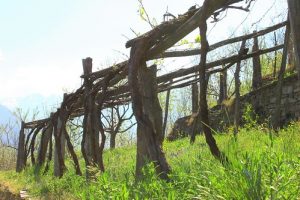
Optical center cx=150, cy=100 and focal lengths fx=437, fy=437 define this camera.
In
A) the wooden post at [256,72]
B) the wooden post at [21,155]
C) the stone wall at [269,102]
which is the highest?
the wooden post at [256,72]

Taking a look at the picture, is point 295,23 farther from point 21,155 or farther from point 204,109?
point 21,155

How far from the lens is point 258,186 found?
85.0 inches

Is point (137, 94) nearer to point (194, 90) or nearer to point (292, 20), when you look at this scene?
point (292, 20)

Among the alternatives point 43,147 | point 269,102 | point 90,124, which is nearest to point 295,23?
point 90,124

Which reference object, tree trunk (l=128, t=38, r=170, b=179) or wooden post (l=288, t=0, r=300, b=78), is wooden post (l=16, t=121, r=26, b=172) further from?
wooden post (l=288, t=0, r=300, b=78)

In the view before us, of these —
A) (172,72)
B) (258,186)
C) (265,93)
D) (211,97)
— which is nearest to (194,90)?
(265,93)

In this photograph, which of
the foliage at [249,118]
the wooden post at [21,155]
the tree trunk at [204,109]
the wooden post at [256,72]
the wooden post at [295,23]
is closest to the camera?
the tree trunk at [204,109]

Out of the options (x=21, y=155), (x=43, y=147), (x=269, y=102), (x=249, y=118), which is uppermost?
(x=269, y=102)

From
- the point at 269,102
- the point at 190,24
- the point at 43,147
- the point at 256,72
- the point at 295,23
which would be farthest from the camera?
the point at 256,72

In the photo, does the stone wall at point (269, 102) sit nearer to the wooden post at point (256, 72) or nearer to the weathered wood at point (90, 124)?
the wooden post at point (256, 72)

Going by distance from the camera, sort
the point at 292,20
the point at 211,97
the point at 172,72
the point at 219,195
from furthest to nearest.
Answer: the point at 211,97, the point at 172,72, the point at 292,20, the point at 219,195

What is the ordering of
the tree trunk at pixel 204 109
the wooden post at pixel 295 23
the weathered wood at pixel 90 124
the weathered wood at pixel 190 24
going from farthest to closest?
1. the weathered wood at pixel 90 124
2. the weathered wood at pixel 190 24
3. the wooden post at pixel 295 23
4. the tree trunk at pixel 204 109

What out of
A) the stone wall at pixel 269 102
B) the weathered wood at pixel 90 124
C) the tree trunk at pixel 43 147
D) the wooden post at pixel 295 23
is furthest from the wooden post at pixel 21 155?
the wooden post at pixel 295 23

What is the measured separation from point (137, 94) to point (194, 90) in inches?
459
